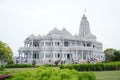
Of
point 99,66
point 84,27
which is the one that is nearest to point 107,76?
point 99,66

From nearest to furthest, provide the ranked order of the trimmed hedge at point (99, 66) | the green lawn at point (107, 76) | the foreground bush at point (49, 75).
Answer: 1. the foreground bush at point (49, 75)
2. the green lawn at point (107, 76)
3. the trimmed hedge at point (99, 66)

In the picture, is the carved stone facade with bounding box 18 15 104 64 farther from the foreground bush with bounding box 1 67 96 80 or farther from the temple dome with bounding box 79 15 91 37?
the foreground bush with bounding box 1 67 96 80

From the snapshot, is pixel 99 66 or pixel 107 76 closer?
pixel 107 76

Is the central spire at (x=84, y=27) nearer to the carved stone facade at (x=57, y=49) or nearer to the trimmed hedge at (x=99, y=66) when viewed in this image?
the carved stone facade at (x=57, y=49)

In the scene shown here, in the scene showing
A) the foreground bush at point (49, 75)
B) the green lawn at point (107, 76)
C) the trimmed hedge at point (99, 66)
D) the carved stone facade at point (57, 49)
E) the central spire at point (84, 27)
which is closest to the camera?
the foreground bush at point (49, 75)

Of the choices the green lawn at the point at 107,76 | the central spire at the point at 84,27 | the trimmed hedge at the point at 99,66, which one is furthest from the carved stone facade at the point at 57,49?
the green lawn at the point at 107,76

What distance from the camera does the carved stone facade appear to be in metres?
67.1

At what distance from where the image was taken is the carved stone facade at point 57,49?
2640 inches

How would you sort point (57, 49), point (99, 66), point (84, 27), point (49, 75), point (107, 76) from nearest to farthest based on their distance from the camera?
1. point (49, 75)
2. point (107, 76)
3. point (99, 66)
4. point (57, 49)
5. point (84, 27)

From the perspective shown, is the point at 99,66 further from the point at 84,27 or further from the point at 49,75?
the point at 84,27

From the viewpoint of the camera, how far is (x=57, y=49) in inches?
2653

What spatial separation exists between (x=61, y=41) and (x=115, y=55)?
31767mm

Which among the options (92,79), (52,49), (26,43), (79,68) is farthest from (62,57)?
(92,79)

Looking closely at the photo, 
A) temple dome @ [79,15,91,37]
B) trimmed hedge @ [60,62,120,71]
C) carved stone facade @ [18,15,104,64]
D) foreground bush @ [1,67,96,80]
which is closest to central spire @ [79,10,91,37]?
temple dome @ [79,15,91,37]
